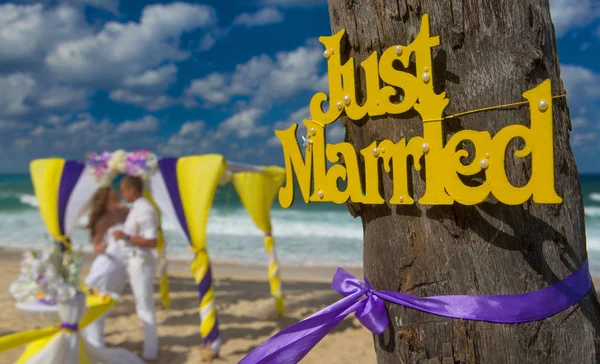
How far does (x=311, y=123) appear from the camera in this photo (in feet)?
4.86

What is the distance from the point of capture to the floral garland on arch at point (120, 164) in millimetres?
5637

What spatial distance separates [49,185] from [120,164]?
1.26 metres

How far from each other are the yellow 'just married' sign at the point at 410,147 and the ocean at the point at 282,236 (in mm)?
11117

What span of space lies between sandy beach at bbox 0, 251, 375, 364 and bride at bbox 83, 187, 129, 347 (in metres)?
0.73

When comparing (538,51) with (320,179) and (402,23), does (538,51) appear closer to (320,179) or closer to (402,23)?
(402,23)

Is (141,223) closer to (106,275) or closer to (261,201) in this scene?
(106,275)

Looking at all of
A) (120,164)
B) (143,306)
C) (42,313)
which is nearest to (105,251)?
(143,306)

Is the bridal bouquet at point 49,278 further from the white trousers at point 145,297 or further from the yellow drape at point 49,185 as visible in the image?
the yellow drape at point 49,185

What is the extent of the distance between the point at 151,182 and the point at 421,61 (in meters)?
4.91

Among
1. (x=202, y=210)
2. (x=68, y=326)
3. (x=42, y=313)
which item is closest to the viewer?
(x=68, y=326)

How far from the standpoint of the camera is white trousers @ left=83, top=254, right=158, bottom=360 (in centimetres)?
518

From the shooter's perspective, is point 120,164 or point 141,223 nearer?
point 141,223

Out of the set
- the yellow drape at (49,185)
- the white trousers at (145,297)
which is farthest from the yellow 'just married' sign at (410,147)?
the yellow drape at (49,185)

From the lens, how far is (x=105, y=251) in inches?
222
